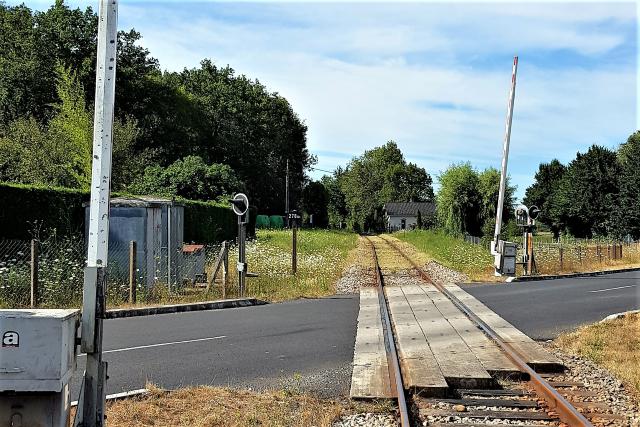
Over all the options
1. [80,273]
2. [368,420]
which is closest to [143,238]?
[80,273]

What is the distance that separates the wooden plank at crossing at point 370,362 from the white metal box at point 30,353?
3374 millimetres

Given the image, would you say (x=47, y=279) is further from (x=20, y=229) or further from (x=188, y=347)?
(x=188, y=347)

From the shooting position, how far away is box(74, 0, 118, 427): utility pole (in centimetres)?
518

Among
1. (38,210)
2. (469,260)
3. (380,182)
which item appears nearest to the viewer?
(38,210)

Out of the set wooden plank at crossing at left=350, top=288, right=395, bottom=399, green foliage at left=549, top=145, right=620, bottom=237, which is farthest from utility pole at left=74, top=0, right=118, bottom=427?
green foliage at left=549, top=145, right=620, bottom=237

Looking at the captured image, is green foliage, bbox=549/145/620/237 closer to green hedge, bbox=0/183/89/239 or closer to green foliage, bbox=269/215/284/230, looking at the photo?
green foliage, bbox=269/215/284/230

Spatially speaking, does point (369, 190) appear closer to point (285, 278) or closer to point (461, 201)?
point (461, 201)

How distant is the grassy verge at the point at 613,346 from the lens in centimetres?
859

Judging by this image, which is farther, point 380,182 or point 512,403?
point 380,182

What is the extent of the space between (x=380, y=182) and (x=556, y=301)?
124 m

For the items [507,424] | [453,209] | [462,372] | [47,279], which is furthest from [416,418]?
[453,209]

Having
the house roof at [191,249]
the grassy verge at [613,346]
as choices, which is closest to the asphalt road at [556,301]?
the grassy verge at [613,346]

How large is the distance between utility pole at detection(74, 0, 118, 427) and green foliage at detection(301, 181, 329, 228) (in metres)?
89.6

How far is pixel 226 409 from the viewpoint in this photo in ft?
21.7
